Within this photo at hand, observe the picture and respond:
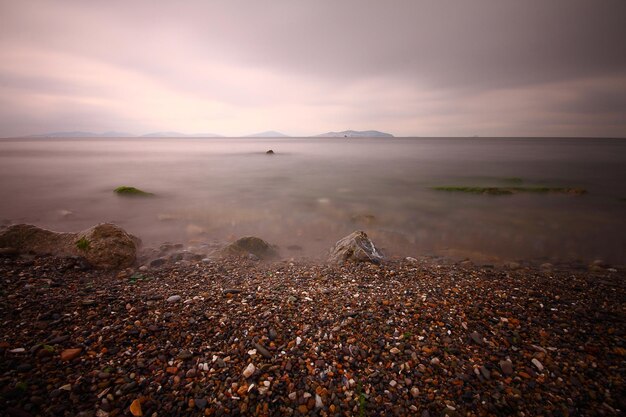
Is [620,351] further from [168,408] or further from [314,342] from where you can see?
[168,408]

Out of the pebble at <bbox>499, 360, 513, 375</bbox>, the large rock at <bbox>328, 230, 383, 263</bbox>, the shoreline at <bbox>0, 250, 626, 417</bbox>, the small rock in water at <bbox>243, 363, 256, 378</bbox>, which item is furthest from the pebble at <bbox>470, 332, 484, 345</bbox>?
the small rock in water at <bbox>243, 363, 256, 378</bbox>

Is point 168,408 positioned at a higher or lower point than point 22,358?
lower

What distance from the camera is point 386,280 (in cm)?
584

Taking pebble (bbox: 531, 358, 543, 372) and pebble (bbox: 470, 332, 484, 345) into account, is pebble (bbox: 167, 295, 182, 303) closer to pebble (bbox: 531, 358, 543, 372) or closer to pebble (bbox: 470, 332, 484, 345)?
pebble (bbox: 470, 332, 484, 345)

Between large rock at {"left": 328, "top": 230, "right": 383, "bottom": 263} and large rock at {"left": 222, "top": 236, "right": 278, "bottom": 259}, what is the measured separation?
1.99m

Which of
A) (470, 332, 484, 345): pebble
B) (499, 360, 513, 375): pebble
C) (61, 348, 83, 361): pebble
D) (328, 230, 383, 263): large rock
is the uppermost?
(328, 230, 383, 263): large rock

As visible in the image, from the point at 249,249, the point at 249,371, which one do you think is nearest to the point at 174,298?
the point at 249,371

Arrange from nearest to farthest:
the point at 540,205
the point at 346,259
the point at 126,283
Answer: the point at 126,283, the point at 346,259, the point at 540,205

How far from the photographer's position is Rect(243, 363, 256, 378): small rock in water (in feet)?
10.7

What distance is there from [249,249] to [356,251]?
10.7ft

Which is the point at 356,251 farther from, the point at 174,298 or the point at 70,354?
the point at 70,354

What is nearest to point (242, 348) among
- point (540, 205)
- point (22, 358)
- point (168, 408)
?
point (168, 408)

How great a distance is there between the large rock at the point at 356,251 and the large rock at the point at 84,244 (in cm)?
558

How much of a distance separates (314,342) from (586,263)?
363 inches
